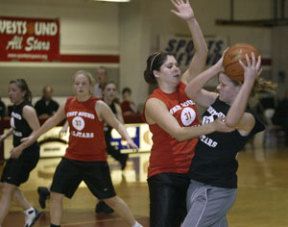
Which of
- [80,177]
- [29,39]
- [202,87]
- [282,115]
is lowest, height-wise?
[282,115]

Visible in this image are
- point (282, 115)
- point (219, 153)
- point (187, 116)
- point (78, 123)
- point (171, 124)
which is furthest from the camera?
point (282, 115)

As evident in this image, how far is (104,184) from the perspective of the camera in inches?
301

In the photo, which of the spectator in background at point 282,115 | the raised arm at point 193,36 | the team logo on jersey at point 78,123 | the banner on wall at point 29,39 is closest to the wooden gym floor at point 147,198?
the team logo on jersey at point 78,123

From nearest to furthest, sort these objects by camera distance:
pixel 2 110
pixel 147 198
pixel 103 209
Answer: pixel 103 209 → pixel 147 198 → pixel 2 110

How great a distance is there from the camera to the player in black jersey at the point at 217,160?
473 cm

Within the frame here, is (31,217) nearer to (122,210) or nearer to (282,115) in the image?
(122,210)

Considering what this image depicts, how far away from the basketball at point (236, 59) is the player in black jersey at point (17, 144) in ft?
12.1

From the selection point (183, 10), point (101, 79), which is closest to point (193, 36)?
point (183, 10)

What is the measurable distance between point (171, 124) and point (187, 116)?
1.58 feet

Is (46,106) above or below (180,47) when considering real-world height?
A: below

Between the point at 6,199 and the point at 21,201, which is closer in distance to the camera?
the point at 6,199

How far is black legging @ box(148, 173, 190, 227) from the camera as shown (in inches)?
207

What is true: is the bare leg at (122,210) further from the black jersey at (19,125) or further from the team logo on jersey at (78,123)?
the black jersey at (19,125)

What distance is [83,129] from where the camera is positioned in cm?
753
